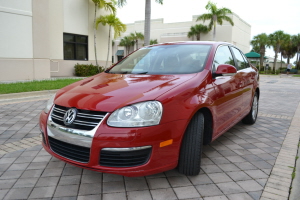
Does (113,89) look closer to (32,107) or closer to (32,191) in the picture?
(32,191)

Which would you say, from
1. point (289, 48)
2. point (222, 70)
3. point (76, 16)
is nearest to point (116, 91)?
point (222, 70)

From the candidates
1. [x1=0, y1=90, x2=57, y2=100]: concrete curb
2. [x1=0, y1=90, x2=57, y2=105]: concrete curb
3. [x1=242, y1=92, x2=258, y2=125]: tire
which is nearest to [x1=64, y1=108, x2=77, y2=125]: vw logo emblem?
[x1=242, y1=92, x2=258, y2=125]: tire

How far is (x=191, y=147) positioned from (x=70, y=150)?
3.98 ft

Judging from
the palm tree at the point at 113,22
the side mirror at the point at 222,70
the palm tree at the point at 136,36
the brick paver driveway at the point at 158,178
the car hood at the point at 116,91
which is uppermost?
the palm tree at the point at 136,36

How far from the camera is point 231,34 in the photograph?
3969 cm

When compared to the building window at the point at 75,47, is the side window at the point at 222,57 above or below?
below


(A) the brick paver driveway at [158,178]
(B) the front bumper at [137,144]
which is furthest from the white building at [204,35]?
(B) the front bumper at [137,144]

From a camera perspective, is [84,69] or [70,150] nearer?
[70,150]

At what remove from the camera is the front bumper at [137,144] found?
7.40 ft

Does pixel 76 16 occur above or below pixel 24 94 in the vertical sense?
above

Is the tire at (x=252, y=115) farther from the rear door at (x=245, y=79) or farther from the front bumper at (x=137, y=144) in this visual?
the front bumper at (x=137, y=144)

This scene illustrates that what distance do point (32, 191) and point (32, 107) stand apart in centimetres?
449

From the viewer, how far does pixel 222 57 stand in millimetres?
3711

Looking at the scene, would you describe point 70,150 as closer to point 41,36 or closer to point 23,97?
point 23,97
